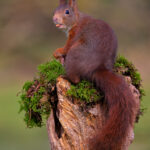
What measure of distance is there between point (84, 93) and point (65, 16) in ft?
2.23

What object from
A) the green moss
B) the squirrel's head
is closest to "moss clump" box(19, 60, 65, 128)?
the green moss

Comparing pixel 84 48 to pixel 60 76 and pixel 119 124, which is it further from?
pixel 119 124

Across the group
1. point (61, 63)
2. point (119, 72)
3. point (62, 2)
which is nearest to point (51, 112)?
point (61, 63)

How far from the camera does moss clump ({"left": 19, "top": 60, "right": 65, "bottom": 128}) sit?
114 inches

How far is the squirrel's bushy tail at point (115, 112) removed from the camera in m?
2.61

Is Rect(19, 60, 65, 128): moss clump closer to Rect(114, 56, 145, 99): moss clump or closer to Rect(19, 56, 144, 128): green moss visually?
Rect(19, 56, 144, 128): green moss

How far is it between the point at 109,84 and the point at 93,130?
0.39 m

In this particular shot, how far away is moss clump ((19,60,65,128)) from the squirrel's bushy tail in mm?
428

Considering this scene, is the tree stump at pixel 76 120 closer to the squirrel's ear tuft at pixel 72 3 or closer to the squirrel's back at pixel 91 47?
the squirrel's back at pixel 91 47

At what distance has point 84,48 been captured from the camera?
2809mm

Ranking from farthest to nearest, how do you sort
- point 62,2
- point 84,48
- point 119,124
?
1. point 62,2
2. point 84,48
3. point 119,124

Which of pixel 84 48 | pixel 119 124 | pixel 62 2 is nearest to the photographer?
pixel 119 124

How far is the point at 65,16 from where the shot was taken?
3.00m

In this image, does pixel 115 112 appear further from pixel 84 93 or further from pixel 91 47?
pixel 91 47
